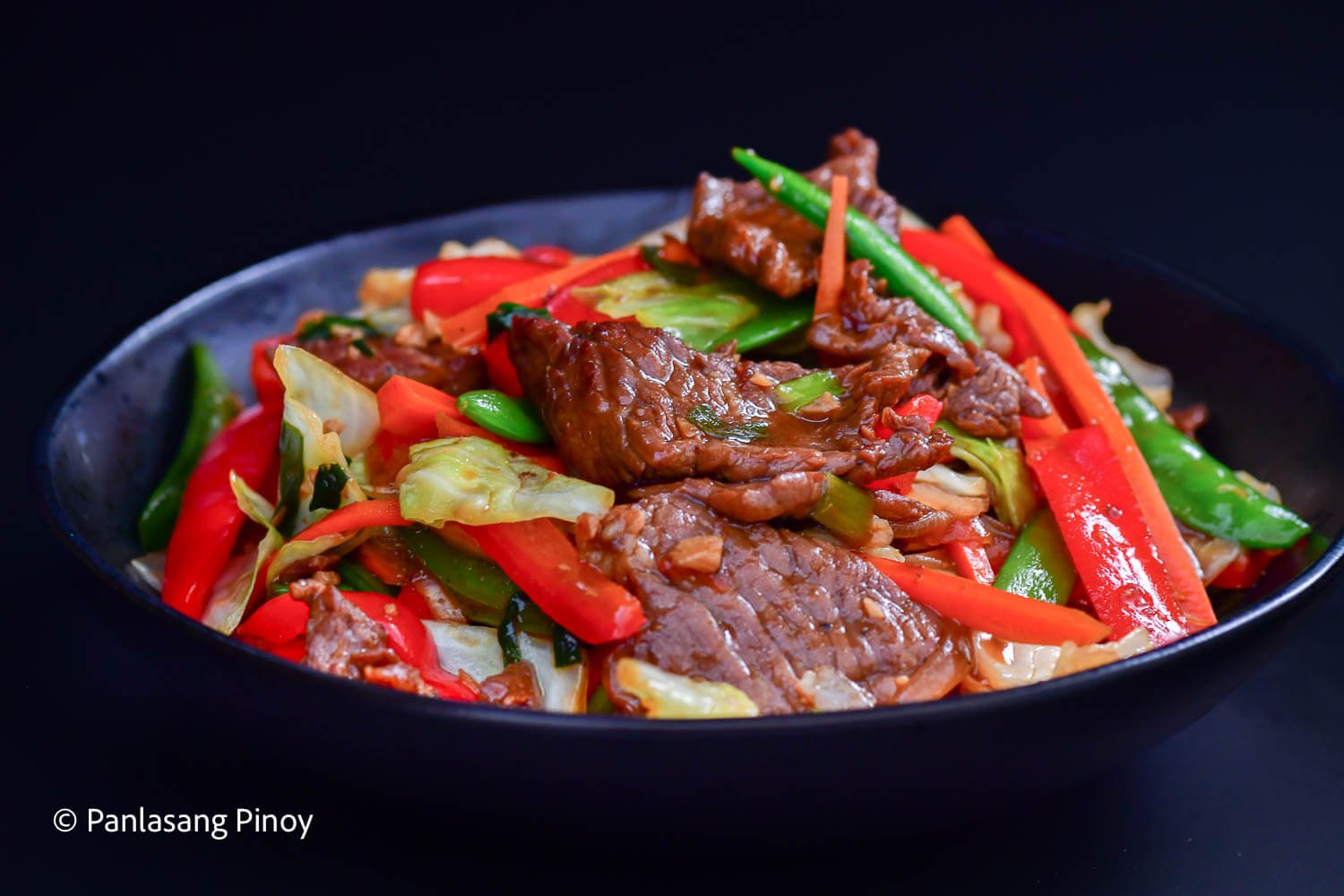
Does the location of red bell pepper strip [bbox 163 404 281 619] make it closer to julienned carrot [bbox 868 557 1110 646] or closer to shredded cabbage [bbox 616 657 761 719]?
shredded cabbage [bbox 616 657 761 719]

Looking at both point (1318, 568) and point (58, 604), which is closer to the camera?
point (1318, 568)

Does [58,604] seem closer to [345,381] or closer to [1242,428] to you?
[345,381]

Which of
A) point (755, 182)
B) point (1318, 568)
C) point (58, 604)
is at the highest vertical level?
point (755, 182)

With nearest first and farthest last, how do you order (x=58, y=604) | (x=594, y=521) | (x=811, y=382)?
1. (x=594, y=521)
2. (x=811, y=382)
3. (x=58, y=604)

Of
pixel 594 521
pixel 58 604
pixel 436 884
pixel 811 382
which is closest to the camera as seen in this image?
pixel 594 521

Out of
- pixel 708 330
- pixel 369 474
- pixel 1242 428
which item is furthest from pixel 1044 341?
pixel 369 474

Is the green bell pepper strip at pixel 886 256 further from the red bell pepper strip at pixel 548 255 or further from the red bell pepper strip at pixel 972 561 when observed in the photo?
the red bell pepper strip at pixel 548 255

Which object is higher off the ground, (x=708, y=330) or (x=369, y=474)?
(x=708, y=330)

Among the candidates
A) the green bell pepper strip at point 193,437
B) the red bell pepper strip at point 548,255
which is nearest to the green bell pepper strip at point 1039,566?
the red bell pepper strip at point 548,255
